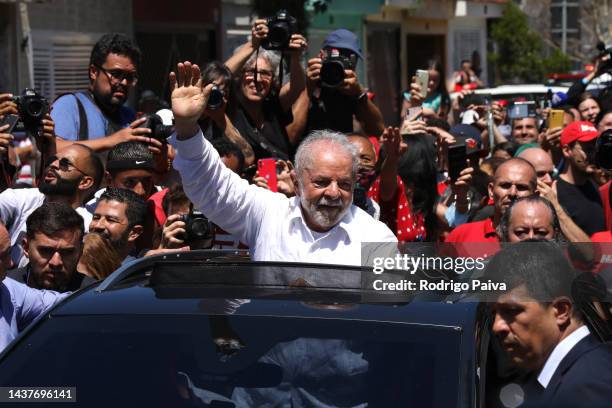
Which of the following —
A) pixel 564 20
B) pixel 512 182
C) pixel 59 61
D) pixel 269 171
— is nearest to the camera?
pixel 269 171

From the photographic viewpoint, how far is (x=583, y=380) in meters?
3.88

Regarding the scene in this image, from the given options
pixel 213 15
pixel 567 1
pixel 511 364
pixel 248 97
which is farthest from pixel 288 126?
pixel 567 1

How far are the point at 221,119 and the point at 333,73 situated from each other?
680 mm

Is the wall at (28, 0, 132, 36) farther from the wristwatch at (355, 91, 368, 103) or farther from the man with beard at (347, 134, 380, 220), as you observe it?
the man with beard at (347, 134, 380, 220)

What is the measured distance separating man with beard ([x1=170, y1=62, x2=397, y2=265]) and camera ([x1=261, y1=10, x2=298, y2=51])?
2002mm

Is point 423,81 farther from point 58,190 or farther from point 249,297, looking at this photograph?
point 249,297

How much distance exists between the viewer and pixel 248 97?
25.0 ft

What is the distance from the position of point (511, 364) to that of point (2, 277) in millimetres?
1877

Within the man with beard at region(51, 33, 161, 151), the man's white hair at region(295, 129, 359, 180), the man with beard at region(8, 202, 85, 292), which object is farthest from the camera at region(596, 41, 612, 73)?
the man with beard at region(8, 202, 85, 292)

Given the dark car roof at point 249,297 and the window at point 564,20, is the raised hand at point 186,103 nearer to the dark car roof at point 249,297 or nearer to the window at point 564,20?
the dark car roof at point 249,297

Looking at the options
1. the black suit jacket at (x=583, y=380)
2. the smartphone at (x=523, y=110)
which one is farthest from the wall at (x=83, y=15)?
the black suit jacket at (x=583, y=380)

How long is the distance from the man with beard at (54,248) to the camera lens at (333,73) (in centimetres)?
227

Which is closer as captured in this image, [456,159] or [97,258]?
[97,258]

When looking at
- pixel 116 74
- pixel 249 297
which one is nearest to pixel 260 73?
pixel 116 74
